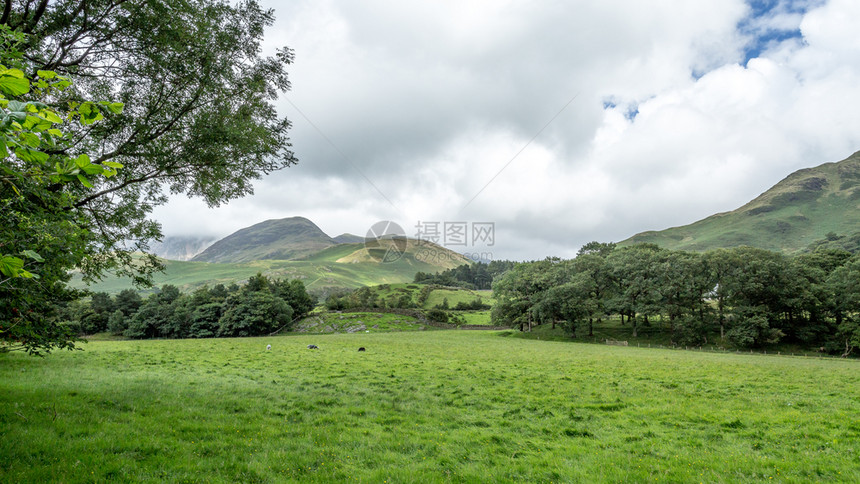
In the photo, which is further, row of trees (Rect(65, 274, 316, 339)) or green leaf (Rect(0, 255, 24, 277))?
row of trees (Rect(65, 274, 316, 339))

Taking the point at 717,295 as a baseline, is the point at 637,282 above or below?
above

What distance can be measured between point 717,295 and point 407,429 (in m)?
66.0

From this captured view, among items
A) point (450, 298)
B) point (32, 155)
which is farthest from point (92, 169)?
point (450, 298)

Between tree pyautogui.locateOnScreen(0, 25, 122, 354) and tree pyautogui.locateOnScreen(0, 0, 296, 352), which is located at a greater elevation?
tree pyautogui.locateOnScreen(0, 0, 296, 352)

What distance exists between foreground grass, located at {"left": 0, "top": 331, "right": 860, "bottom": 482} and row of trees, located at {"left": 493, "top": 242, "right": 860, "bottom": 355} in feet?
140

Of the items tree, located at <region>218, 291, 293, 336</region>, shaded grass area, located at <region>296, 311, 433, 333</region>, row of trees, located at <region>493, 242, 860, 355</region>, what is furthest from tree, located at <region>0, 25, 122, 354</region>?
shaded grass area, located at <region>296, 311, 433, 333</region>

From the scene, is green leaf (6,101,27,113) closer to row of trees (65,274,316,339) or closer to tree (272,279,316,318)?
row of trees (65,274,316,339)

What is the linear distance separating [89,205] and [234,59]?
255 inches

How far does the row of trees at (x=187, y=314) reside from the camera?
6606 centimetres

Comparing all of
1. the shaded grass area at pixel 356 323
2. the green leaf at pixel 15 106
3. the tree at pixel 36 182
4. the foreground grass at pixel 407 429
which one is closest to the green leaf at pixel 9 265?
the tree at pixel 36 182

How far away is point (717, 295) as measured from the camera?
55.9 meters

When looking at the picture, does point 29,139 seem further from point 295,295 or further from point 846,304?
point 295,295

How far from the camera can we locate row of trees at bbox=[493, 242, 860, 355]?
48812 mm

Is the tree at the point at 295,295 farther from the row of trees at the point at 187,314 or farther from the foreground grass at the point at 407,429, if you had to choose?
the foreground grass at the point at 407,429
